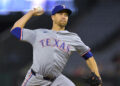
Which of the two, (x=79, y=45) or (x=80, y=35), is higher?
(x=79, y=45)

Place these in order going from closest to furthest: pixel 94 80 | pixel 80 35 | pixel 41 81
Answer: pixel 41 81 → pixel 94 80 → pixel 80 35

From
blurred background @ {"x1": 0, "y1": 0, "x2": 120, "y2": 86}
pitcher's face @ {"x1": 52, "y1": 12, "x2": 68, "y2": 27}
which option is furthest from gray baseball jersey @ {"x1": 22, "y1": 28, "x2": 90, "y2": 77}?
blurred background @ {"x1": 0, "y1": 0, "x2": 120, "y2": 86}

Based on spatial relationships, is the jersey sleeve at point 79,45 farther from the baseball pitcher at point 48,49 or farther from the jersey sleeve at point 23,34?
the jersey sleeve at point 23,34

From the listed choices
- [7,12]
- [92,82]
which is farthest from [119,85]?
[7,12]

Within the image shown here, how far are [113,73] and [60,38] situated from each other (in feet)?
18.9

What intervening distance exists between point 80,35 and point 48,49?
27.7ft

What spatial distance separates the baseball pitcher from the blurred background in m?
4.64

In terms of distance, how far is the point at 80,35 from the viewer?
1288 cm

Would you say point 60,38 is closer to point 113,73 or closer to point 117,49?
point 113,73

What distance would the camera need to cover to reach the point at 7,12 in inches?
550

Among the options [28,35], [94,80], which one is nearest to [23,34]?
[28,35]

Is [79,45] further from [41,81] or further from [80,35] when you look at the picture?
[80,35]

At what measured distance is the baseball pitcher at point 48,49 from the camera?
14.6 ft

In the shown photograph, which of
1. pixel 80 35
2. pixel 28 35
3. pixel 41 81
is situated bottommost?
pixel 80 35
